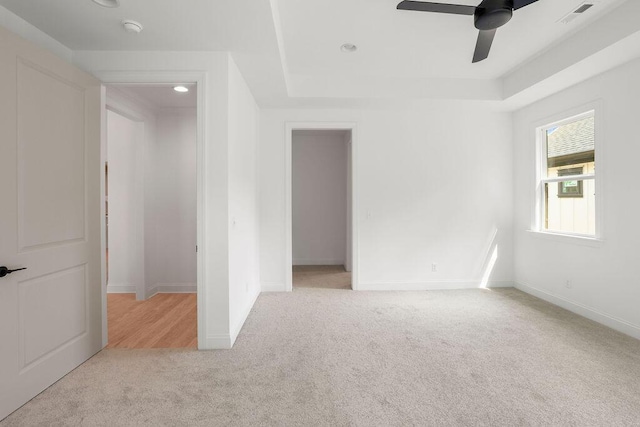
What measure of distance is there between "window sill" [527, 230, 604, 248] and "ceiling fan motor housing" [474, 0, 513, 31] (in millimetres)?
2465

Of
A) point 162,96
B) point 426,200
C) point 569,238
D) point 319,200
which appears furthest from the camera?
point 319,200

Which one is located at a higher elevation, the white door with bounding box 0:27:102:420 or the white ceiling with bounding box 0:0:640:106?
the white ceiling with bounding box 0:0:640:106

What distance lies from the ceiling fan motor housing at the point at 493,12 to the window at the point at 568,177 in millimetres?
1972

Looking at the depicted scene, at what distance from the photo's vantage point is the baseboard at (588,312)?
9.45 feet

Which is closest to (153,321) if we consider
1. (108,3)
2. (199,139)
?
(199,139)

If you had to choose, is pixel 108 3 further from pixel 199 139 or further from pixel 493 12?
pixel 493 12

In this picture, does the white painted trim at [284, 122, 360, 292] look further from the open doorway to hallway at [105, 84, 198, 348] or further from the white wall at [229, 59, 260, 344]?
the open doorway to hallway at [105, 84, 198, 348]

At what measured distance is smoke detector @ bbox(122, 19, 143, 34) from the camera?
7.25 ft

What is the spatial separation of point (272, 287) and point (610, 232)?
3799 mm

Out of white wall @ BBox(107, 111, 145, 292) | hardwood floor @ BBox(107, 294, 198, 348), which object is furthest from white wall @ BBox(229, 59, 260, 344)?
white wall @ BBox(107, 111, 145, 292)

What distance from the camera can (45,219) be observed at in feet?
6.81

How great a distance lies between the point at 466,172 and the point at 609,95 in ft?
5.48

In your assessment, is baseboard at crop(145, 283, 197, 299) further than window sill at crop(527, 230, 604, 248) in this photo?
Yes

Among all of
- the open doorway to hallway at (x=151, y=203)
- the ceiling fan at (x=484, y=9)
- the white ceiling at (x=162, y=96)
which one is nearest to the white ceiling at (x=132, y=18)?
the white ceiling at (x=162, y=96)
